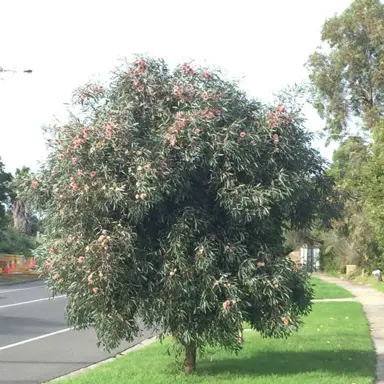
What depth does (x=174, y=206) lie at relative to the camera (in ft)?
28.8

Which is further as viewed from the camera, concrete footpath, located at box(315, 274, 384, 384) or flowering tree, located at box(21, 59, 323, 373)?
concrete footpath, located at box(315, 274, 384, 384)

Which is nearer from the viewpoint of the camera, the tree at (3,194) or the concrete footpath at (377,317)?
the concrete footpath at (377,317)

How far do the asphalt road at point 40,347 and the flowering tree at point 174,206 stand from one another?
2.51 meters

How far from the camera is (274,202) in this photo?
8680mm

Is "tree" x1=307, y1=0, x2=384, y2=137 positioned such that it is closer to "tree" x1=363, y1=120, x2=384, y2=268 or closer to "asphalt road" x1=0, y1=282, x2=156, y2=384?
"tree" x1=363, y1=120, x2=384, y2=268

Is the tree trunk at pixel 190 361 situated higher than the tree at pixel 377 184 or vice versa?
the tree at pixel 377 184

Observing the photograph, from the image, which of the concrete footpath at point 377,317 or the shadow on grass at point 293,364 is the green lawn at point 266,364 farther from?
the concrete footpath at point 377,317

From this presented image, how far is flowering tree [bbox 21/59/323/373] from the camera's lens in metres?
8.23

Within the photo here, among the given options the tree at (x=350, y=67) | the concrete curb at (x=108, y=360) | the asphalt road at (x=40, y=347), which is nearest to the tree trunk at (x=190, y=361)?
the concrete curb at (x=108, y=360)

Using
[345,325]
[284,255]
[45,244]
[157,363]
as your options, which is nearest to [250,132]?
[284,255]

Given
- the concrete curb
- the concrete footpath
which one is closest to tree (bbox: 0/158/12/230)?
the concrete footpath

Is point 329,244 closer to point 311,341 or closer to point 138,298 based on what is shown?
point 311,341

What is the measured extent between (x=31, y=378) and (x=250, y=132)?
16.1 ft

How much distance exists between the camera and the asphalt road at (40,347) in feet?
36.5
